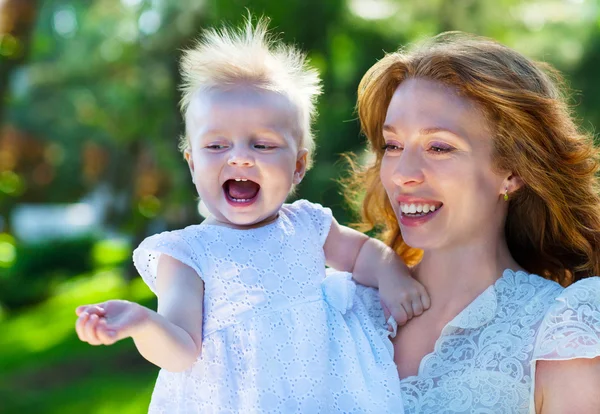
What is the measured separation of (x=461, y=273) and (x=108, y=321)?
1.13m

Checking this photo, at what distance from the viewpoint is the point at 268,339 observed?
201 cm

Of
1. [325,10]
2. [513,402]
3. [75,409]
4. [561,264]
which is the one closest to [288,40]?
[325,10]

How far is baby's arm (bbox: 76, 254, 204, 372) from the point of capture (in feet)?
5.08

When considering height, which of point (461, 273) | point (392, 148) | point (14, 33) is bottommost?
point (461, 273)

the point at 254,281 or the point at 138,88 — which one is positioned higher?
the point at 138,88

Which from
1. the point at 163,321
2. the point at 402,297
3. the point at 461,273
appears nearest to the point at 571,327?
the point at 461,273

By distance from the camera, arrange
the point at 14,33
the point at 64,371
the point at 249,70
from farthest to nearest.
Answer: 1. the point at 64,371
2. the point at 14,33
3. the point at 249,70

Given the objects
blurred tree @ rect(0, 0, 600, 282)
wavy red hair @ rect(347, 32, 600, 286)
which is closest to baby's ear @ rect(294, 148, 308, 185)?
wavy red hair @ rect(347, 32, 600, 286)

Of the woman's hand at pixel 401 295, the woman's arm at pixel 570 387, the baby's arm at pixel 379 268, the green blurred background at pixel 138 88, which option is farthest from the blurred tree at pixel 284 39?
the woman's arm at pixel 570 387

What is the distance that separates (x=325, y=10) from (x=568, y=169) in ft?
20.8

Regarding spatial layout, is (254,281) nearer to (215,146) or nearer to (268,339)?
(268,339)

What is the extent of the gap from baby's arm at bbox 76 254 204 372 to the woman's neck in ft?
2.39

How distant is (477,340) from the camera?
215 centimetres

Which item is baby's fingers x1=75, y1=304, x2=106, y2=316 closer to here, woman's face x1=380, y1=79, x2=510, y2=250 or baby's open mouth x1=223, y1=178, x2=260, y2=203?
baby's open mouth x1=223, y1=178, x2=260, y2=203
